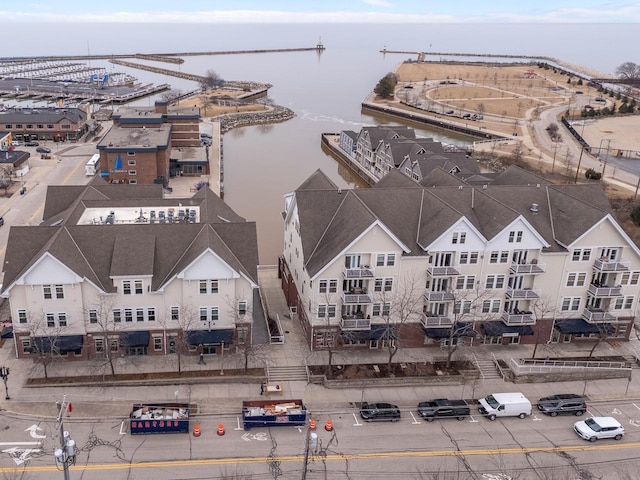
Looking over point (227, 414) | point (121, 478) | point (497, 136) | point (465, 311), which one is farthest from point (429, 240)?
point (497, 136)

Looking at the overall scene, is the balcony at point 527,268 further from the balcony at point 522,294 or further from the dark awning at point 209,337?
the dark awning at point 209,337

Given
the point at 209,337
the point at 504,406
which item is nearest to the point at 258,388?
the point at 209,337

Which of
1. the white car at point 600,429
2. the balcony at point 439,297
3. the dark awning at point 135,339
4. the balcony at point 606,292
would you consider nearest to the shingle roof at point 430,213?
the balcony at point 439,297

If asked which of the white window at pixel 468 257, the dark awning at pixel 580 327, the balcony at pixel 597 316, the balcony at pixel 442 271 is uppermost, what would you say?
the white window at pixel 468 257

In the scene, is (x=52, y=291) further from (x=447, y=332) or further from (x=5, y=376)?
(x=447, y=332)

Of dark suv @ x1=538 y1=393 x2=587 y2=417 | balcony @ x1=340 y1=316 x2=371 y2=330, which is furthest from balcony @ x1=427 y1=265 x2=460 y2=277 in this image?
dark suv @ x1=538 y1=393 x2=587 y2=417

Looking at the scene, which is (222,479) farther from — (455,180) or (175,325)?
(455,180)

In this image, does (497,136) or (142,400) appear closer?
(142,400)
